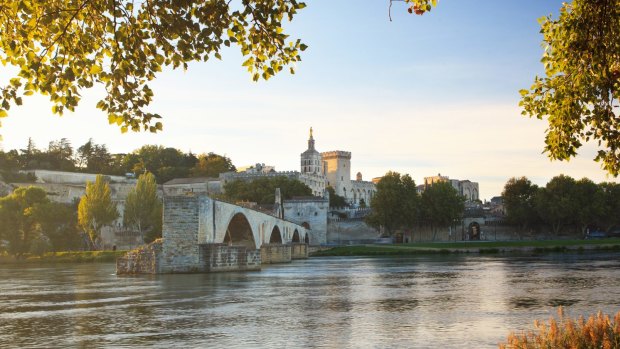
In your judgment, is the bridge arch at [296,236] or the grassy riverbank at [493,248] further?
the bridge arch at [296,236]

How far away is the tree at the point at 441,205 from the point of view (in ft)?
287

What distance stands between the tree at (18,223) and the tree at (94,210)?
4.41m

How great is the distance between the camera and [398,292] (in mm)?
24359

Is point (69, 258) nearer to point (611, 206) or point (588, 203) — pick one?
point (588, 203)

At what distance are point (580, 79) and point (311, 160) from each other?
13403 cm

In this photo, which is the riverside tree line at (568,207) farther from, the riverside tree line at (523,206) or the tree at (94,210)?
the tree at (94,210)

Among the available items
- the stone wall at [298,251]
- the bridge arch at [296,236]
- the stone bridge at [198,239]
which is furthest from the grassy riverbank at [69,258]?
the stone bridge at [198,239]

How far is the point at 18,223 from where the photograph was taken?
64.2 meters

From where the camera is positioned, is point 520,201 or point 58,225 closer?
point 58,225

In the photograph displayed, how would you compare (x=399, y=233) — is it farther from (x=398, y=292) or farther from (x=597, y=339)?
(x=597, y=339)

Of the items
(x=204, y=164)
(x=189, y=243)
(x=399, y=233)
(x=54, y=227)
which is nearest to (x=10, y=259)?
(x=54, y=227)

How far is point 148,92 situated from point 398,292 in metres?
17.9

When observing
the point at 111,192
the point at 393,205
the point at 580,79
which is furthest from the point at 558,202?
the point at 580,79

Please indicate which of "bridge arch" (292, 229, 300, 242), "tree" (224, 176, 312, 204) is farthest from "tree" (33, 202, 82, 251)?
"tree" (224, 176, 312, 204)
